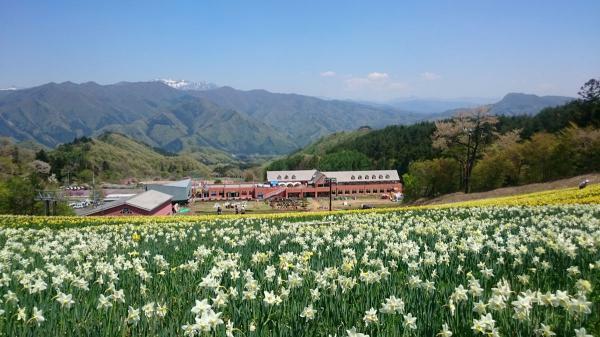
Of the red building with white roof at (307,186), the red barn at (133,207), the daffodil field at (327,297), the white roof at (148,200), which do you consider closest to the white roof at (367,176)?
the red building with white roof at (307,186)

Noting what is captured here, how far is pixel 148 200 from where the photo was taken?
52812 millimetres

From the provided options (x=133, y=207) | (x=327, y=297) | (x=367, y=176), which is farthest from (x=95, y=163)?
(x=327, y=297)

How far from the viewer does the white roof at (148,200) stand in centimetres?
4761

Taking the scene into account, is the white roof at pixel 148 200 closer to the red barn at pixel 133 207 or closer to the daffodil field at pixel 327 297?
the red barn at pixel 133 207

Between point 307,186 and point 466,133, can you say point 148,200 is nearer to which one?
point 466,133

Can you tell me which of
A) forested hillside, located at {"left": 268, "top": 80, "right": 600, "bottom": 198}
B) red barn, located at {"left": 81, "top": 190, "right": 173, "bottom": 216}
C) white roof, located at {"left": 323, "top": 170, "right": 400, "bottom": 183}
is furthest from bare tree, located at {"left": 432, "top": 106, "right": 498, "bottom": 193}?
white roof, located at {"left": 323, "top": 170, "right": 400, "bottom": 183}

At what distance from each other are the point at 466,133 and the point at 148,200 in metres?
39.2

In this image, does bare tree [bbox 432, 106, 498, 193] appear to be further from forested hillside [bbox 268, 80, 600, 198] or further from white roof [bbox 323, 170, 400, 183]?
white roof [bbox 323, 170, 400, 183]

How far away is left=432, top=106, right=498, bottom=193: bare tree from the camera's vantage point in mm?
52531

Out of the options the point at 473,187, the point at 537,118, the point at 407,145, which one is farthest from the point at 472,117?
the point at 407,145

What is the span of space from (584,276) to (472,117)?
5124cm

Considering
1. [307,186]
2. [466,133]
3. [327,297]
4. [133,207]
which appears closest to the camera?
[327,297]

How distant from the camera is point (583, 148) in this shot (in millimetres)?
44656

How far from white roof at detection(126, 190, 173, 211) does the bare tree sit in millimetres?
35059
